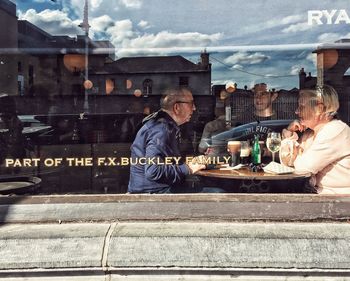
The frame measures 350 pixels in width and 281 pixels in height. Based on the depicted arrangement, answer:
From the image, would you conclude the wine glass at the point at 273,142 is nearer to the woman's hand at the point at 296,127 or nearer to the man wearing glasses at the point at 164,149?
the woman's hand at the point at 296,127

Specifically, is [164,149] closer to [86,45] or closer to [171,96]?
[171,96]

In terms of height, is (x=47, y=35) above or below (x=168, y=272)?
above

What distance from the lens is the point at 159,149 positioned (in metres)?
4.29

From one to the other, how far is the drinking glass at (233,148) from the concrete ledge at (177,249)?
64 centimetres

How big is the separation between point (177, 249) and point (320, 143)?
1.48 meters

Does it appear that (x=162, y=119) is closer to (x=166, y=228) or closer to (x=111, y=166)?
(x=111, y=166)

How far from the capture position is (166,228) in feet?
13.1

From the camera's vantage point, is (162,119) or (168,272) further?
(162,119)

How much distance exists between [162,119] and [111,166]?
567 millimetres

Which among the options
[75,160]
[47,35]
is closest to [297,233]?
[75,160]

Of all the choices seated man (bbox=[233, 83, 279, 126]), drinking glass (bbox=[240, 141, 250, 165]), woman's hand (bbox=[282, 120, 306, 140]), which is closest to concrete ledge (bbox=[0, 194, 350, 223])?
drinking glass (bbox=[240, 141, 250, 165])

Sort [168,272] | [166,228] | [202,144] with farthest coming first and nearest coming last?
[202,144], [166,228], [168,272]

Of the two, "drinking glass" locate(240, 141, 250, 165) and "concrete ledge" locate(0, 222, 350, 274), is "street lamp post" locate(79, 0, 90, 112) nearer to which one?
"concrete ledge" locate(0, 222, 350, 274)

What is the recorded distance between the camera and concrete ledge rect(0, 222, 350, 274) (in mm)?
3668
